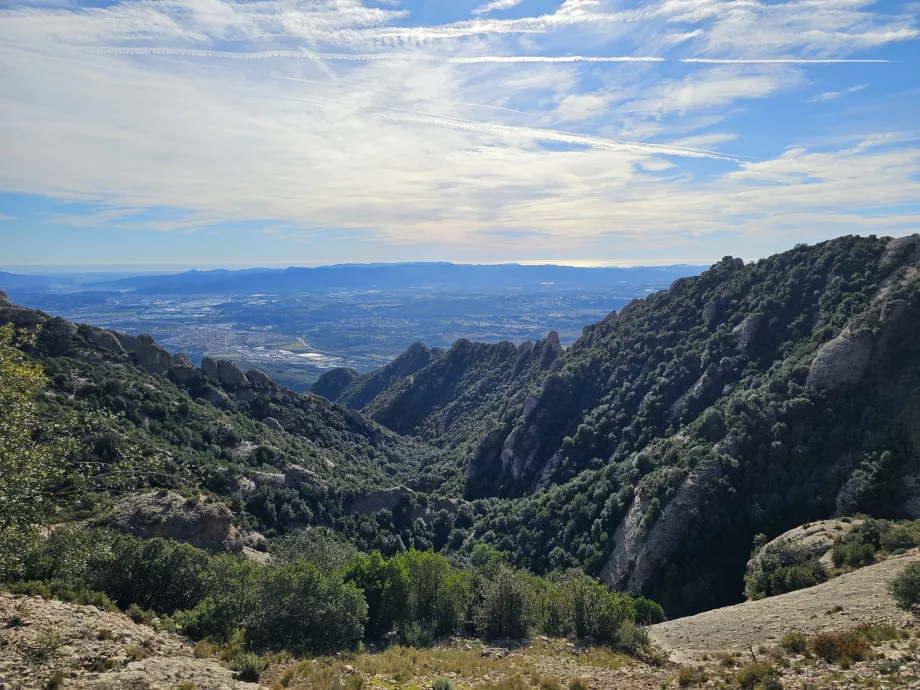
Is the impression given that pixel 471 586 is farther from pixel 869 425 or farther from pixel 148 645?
pixel 869 425

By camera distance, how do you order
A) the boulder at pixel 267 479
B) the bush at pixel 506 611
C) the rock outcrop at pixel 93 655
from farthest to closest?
the boulder at pixel 267 479 → the bush at pixel 506 611 → the rock outcrop at pixel 93 655

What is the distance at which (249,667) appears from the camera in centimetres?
1608

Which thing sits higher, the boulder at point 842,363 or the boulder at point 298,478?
the boulder at point 842,363

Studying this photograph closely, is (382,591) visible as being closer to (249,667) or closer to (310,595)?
(310,595)

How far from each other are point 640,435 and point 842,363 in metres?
22.6

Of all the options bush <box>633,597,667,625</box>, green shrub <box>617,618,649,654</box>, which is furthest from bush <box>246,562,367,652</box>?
bush <box>633,597,667,625</box>

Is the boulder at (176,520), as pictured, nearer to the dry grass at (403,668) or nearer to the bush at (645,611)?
the dry grass at (403,668)

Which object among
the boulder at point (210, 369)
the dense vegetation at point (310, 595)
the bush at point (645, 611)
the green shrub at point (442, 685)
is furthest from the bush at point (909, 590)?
the boulder at point (210, 369)

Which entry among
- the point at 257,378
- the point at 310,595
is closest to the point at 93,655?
the point at 310,595

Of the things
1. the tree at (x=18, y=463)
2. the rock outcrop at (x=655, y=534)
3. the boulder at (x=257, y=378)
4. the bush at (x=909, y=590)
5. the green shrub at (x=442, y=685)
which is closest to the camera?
the tree at (x=18, y=463)

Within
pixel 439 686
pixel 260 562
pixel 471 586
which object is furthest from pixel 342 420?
pixel 439 686

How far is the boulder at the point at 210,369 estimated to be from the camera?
7006 cm

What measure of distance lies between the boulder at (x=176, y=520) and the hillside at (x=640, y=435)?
6.27ft

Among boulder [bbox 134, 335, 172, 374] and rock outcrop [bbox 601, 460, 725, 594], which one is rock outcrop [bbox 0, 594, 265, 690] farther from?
boulder [bbox 134, 335, 172, 374]
